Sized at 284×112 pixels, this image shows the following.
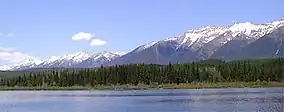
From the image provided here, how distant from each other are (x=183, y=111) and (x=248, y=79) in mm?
132925

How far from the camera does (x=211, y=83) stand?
19575 centimetres

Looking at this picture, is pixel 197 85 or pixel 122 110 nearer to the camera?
pixel 122 110

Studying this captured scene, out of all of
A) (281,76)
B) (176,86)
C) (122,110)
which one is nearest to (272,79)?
(281,76)

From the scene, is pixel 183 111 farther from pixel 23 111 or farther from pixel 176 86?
pixel 176 86

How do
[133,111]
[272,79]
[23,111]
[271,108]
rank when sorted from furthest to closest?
[272,79] < [23,111] < [133,111] < [271,108]

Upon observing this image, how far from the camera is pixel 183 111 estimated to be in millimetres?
63031

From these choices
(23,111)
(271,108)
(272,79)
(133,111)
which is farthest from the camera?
(272,79)

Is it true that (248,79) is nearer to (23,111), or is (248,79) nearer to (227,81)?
(227,81)

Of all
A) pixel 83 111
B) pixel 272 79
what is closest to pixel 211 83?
pixel 272 79

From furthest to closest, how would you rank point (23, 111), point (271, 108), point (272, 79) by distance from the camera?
point (272, 79) → point (23, 111) → point (271, 108)

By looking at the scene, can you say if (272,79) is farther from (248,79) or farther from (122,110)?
(122,110)

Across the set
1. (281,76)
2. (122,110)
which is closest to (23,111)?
(122,110)

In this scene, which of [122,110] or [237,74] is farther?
[237,74]

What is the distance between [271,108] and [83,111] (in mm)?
24127
